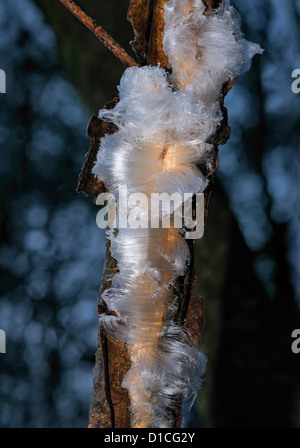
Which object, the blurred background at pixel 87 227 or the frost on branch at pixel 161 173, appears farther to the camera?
the blurred background at pixel 87 227

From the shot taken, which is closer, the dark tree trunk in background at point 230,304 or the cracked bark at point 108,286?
the cracked bark at point 108,286

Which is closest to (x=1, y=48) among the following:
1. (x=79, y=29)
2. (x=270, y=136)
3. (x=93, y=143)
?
(x=79, y=29)

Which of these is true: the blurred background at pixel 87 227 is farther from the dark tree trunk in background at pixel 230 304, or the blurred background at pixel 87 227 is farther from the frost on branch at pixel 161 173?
the frost on branch at pixel 161 173

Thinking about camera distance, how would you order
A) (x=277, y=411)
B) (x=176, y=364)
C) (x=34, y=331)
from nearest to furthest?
(x=176, y=364) < (x=277, y=411) < (x=34, y=331)

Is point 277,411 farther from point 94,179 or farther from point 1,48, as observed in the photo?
point 1,48

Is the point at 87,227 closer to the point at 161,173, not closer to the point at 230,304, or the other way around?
the point at 230,304

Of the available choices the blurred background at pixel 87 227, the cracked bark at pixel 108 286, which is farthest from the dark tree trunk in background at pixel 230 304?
the cracked bark at pixel 108 286

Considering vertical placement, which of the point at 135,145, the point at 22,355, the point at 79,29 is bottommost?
the point at 22,355
